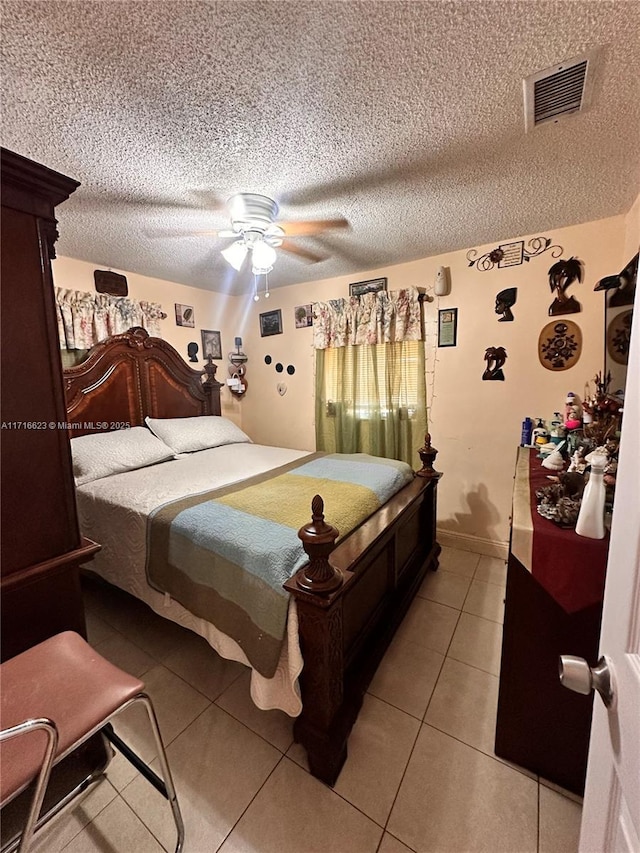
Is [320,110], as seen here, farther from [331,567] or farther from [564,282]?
[564,282]

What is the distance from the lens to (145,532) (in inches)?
64.4

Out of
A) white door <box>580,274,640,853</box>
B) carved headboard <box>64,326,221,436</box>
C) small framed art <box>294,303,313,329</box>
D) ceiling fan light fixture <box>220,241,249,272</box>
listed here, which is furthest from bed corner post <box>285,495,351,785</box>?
small framed art <box>294,303,313,329</box>

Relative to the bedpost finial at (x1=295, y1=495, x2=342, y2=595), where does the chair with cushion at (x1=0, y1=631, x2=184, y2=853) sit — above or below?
below

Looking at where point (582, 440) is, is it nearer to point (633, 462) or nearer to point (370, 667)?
point (633, 462)

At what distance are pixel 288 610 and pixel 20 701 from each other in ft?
2.36

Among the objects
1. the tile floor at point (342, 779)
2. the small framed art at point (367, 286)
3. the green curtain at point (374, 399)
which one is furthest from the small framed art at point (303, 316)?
the tile floor at point (342, 779)

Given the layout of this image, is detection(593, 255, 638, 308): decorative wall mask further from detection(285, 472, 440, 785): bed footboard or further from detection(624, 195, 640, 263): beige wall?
detection(285, 472, 440, 785): bed footboard

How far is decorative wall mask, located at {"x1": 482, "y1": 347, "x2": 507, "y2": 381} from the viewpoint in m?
2.50

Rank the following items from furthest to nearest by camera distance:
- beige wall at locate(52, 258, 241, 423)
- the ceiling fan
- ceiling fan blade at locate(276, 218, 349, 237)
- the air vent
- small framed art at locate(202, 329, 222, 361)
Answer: small framed art at locate(202, 329, 222, 361) < beige wall at locate(52, 258, 241, 423) < ceiling fan blade at locate(276, 218, 349, 237) < the ceiling fan < the air vent

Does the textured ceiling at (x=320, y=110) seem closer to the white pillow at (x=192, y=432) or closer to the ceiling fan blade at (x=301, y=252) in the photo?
the ceiling fan blade at (x=301, y=252)

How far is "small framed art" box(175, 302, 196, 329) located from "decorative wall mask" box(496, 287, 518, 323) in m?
2.84

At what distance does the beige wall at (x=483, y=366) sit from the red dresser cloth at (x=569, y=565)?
1705 mm

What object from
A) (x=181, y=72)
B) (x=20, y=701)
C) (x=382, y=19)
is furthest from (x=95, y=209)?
(x=20, y=701)

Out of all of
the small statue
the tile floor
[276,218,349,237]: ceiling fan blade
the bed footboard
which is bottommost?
the tile floor
